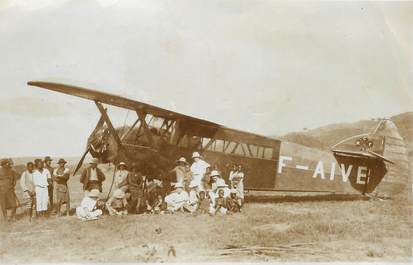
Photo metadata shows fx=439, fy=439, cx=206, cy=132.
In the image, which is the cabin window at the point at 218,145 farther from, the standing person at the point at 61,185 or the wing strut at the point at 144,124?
the standing person at the point at 61,185

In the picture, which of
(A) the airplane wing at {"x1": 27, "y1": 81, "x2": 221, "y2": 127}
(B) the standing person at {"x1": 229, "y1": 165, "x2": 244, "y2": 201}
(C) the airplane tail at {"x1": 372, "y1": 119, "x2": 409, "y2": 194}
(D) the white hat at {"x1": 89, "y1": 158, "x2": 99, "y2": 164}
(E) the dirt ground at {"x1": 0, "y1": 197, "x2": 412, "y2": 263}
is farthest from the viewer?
(C) the airplane tail at {"x1": 372, "y1": 119, "x2": 409, "y2": 194}

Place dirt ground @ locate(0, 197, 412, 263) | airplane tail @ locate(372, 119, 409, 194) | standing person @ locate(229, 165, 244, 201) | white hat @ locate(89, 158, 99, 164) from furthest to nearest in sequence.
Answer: airplane tail @ locate(372, 119, 409, 194) → standing person @ locate(229, 165, 244, 201) → white hat @ locate(89, 158, 99, 164) → dirt ground @ locate(0, 197, 412, 263)

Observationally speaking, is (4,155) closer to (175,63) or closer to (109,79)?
(109,79)

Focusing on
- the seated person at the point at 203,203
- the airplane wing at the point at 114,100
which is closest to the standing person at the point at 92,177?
the airplane wing at the point at 114,100

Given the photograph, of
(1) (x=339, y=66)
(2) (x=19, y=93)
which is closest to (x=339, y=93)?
(1) (x=339, y=66)

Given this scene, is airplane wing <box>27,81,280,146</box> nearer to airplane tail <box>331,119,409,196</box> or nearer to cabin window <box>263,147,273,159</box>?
cabin window <box>263,147,273,159</box>

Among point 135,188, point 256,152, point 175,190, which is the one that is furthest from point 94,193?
point 256,152

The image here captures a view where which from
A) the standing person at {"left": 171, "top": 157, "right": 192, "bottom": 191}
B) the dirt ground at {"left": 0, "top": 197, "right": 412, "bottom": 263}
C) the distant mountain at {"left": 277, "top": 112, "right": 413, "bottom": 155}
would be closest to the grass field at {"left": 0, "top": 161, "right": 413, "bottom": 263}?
the dirt ground at {"left": 0, "top": 197, "right": 412, "bottom": 263}
